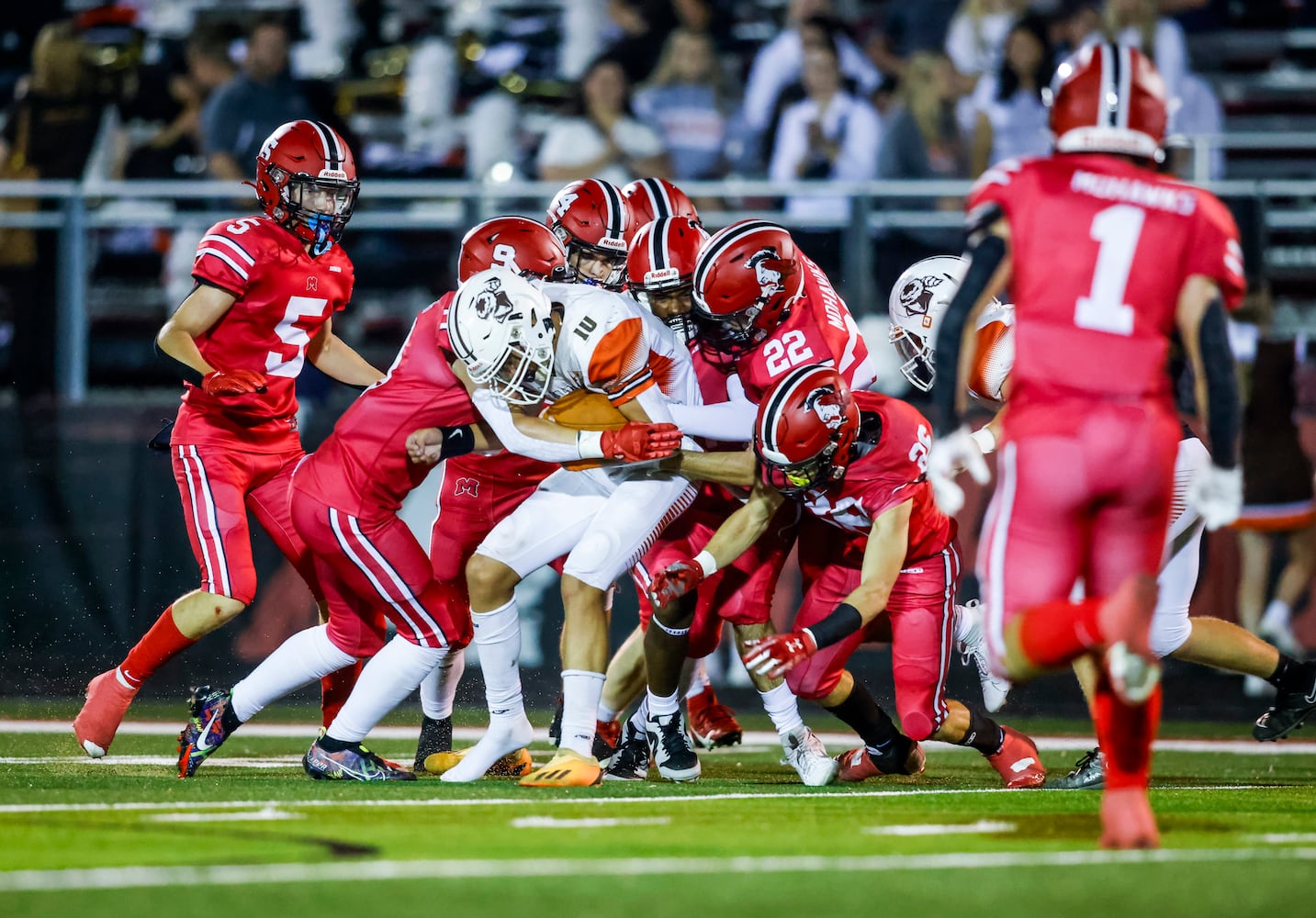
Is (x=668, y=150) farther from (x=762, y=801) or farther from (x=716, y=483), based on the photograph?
(x=762, y=801)

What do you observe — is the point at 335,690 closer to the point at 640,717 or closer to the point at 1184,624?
the point at 640,717

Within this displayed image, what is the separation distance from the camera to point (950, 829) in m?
4.56

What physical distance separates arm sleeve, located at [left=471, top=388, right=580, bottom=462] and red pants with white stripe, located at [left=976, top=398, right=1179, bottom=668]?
1.91m

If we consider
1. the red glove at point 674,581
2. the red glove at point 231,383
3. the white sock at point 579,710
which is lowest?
the white sock at point 579,710

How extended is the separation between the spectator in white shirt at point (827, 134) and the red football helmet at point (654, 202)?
3.63 m

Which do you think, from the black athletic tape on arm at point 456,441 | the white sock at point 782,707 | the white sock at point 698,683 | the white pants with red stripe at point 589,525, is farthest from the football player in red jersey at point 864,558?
the black athletic tape on arm at point 456,441

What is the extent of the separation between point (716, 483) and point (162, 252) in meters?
5.47

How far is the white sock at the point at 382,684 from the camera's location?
5.82 meters

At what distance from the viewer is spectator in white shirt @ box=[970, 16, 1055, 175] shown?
10430 millimetres

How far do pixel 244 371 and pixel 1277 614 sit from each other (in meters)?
5.61

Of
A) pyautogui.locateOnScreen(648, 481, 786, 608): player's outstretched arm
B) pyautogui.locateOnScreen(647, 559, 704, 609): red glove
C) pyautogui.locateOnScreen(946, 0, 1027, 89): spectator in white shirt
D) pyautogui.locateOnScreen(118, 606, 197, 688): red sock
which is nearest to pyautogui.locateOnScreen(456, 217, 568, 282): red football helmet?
pyautogui.locateOnScreen(648, 481, 786, 608): player's outstretched arm

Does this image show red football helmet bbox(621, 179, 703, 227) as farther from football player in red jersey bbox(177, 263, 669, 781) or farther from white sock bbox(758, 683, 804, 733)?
white sock bbox(758, 683, 804, 733)

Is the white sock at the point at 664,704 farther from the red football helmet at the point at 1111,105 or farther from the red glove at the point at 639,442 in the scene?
the red football helmet at the point at 1111,105

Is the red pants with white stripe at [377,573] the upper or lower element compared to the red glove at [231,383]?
lower
